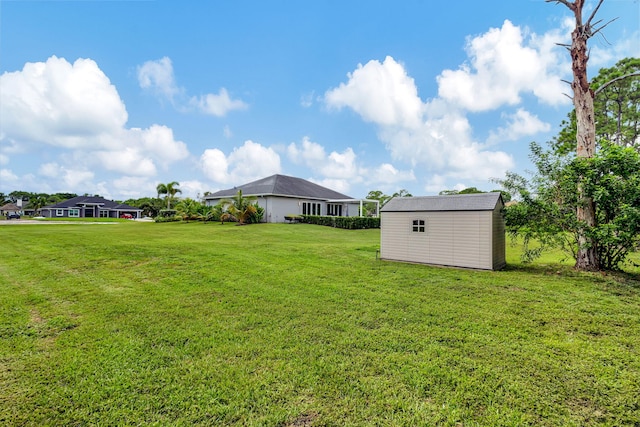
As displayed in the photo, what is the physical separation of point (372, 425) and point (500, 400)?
120cm

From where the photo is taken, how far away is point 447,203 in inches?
328

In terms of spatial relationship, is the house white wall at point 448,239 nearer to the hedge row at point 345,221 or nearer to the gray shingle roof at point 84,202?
the hedge row at point 345,221

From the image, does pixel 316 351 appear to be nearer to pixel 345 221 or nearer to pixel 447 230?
pixel 447 230

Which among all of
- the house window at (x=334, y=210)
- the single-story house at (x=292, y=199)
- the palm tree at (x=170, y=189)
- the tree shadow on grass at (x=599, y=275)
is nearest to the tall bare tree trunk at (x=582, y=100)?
the tree shadow on grass at (x=599, y=275)

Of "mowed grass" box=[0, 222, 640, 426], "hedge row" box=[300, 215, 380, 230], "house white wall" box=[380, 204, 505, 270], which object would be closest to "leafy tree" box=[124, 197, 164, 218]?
"hedge row" box=[300, 215, 380, 230]

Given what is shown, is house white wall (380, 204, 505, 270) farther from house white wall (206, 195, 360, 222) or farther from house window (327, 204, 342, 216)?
house window (327, 204, 342, 216)

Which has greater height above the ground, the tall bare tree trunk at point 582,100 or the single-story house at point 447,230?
the tall bare tree trunk at point 582,100

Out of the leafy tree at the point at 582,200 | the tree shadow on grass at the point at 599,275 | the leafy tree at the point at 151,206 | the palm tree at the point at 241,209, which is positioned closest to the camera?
the tree shadow on grass at the point at 599,275

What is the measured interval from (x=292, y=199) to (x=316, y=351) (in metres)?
23.7

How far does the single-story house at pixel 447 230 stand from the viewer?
25.4 feet

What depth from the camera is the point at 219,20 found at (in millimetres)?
15430

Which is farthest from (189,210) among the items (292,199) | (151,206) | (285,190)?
(151,206)

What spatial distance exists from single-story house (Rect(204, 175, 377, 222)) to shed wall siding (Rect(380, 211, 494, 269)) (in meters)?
17.0

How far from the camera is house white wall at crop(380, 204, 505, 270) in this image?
7732 mm
